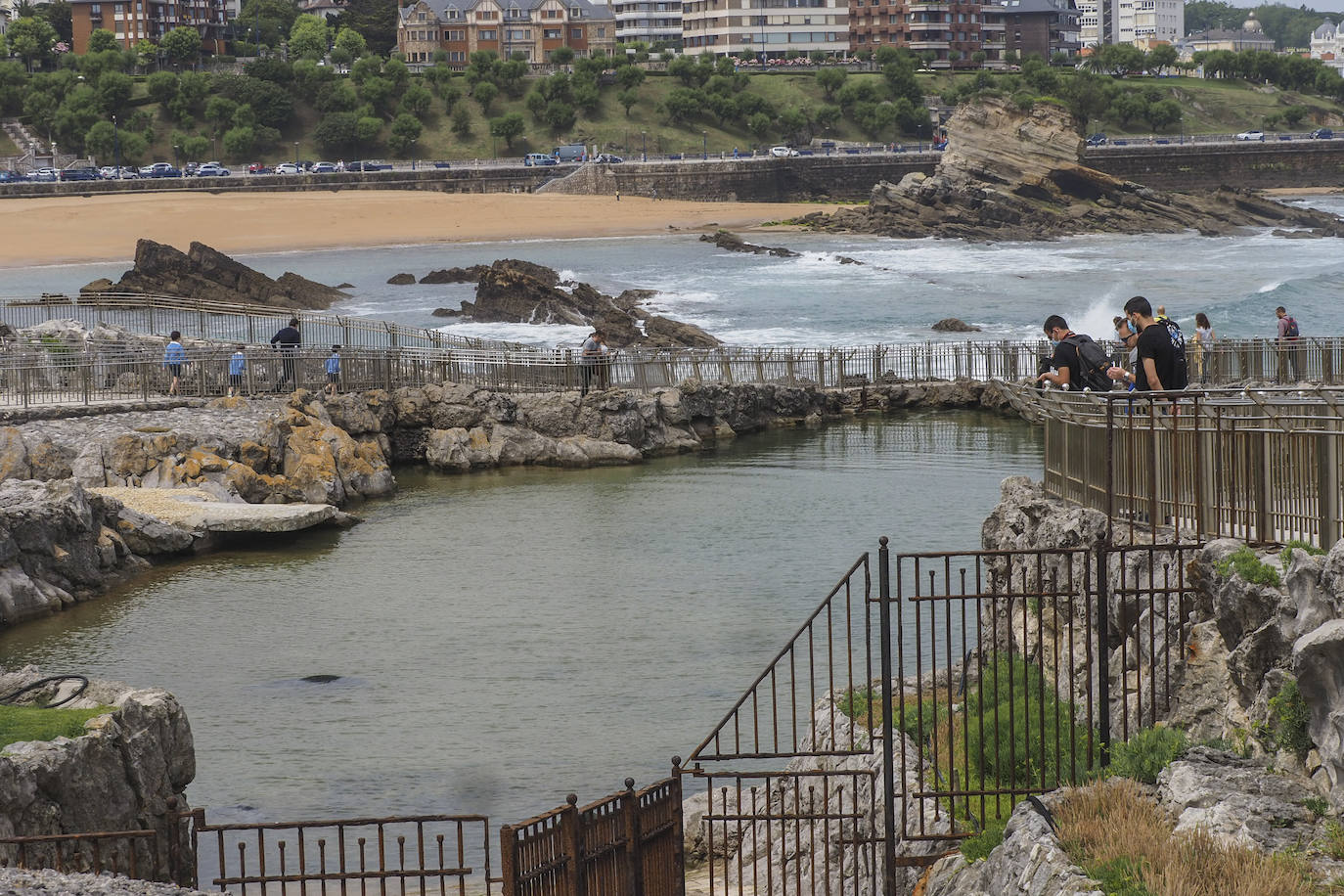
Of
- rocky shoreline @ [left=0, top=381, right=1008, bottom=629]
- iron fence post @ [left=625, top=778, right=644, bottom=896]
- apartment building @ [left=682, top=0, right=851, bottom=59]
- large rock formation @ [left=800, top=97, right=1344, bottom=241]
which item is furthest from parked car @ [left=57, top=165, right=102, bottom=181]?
iron fence post @ [left=625, top=778, right=644, bottom=896]

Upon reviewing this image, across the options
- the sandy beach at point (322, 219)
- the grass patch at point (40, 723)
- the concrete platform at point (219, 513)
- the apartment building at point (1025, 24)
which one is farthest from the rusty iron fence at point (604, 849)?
the apartment building at point (1025, 24)

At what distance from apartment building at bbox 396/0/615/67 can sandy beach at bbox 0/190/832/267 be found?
57016 mm

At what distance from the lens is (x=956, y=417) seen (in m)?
35.5

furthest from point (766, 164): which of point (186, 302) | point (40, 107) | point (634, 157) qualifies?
point (186, 302)

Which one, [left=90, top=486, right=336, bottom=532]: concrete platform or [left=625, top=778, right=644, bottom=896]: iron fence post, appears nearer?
[left=625, top=778, right=644, bottom=896]: iron fence post

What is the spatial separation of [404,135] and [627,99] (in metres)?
22.9

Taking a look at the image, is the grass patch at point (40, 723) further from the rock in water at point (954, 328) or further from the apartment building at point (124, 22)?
the apartment building at point (124, 22)

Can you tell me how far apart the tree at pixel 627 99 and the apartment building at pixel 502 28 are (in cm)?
2226

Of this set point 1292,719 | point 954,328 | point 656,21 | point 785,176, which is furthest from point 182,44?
point 1292,719

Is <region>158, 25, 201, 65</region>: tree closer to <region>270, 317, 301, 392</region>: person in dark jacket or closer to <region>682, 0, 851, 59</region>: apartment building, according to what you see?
<region>682, 0, 851, 59</region>: apartment building

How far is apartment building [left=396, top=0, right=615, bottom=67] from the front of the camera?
170m

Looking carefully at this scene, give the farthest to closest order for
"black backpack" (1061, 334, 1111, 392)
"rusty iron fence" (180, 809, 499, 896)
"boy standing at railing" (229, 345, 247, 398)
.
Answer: "boy standing at railing" (229, 345, 247, 398)
"black backpack" (1061, 334, 1111, 392)
"rusty iron fence" (180, 809, 499, 896)

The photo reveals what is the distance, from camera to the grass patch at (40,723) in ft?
36.3

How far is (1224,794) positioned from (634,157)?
131 m
